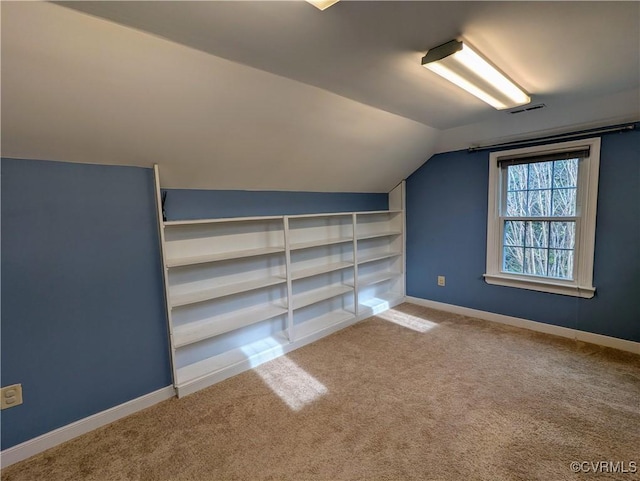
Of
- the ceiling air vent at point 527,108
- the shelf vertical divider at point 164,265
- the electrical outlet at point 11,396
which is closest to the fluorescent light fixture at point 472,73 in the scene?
the ceiling air vent at point 527,108

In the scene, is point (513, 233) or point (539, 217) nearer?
point (539, 217)

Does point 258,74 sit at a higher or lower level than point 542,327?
higher

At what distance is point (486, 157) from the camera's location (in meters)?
3.33

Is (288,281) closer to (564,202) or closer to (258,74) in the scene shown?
(258,74)

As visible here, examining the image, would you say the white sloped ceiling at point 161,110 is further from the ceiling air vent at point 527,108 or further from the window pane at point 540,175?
the window pane at point 540,175

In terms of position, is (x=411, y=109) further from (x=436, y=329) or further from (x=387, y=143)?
(x=436, y=329)

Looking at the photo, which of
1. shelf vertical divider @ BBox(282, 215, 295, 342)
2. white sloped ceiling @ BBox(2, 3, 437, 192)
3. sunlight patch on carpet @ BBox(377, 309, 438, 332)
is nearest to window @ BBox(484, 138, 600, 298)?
sunlight patch on carpet @ BBox(377, 309, 438, 332)

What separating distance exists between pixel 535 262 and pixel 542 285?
0.26 metres

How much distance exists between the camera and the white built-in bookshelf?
7.74ft

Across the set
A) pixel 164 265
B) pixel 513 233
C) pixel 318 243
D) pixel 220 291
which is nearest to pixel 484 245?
pixel 513 233

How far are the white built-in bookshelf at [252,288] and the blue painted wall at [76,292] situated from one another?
0.57ft

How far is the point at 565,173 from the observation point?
2.90m

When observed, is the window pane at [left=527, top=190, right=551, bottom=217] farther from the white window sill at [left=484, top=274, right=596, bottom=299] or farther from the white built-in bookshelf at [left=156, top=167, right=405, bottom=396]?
the white built-in bookshelf at [left=156, top=167, right=405, bottom=396]

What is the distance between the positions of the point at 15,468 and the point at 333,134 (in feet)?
9.65
